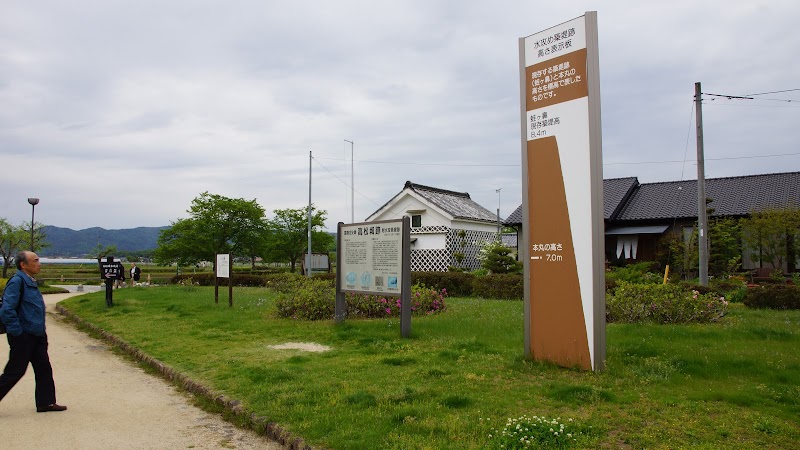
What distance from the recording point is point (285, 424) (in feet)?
16.8

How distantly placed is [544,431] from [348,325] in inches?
274

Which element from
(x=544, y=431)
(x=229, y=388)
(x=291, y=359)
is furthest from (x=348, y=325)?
(x=544, y=431)

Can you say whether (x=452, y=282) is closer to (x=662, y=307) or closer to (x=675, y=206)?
(x=662, y=307)

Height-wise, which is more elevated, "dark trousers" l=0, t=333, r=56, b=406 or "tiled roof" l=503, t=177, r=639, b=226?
"tiled roof" l=503, t=177, r=639, b=226

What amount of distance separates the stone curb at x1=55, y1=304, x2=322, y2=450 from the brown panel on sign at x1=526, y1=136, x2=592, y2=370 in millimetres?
3453

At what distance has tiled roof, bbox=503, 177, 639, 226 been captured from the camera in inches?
1091

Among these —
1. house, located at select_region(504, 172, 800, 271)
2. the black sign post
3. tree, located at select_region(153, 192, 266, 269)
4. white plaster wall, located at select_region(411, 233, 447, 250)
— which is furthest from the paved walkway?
tree, located at select_region(153, 192, 266, 269)

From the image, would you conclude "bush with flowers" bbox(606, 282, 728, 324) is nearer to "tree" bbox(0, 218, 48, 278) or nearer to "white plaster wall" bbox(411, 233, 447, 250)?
"white plaster wall" bbox(411, 233, 447, 250)

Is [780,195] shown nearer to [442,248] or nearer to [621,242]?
[621,242]

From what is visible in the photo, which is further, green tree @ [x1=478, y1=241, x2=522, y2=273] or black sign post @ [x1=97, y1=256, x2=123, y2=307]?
green tree @ [x1=478, y1=241, x2=522, y2=273]

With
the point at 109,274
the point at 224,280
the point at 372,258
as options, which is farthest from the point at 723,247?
the point at 224,280

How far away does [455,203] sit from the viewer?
112 ft

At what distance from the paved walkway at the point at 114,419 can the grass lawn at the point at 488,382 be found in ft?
1.41

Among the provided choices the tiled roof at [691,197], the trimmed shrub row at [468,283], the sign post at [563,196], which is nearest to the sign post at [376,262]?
the trimmed shrub row at [468,283]
